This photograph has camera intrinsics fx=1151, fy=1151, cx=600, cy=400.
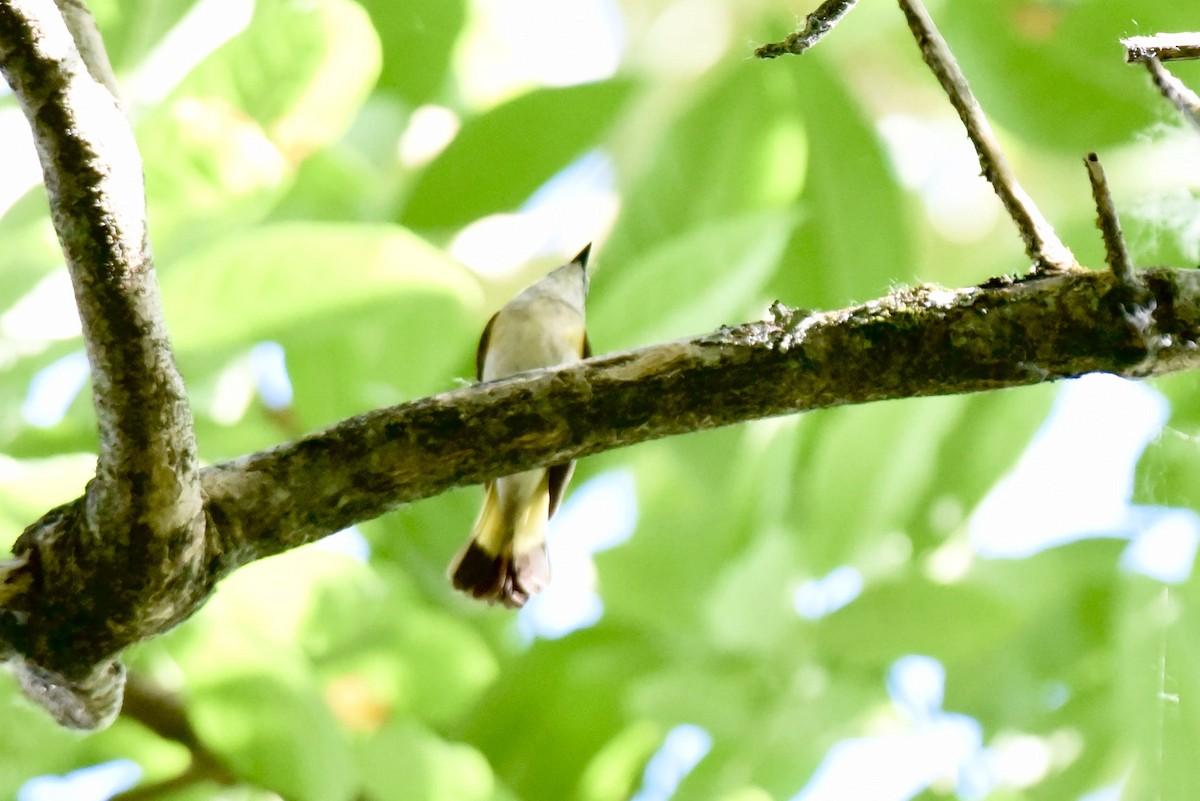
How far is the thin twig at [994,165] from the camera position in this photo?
0.58 meters

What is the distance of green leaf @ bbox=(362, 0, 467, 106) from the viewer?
1.15 m

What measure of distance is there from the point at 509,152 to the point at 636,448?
0.33 m

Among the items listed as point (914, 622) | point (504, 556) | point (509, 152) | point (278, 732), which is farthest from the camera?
point (509, 152)

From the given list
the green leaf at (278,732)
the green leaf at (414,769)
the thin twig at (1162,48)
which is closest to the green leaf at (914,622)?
the green leaf at (414,769)

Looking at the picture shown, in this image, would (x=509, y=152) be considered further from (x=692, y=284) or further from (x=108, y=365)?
(x=108, y=365)

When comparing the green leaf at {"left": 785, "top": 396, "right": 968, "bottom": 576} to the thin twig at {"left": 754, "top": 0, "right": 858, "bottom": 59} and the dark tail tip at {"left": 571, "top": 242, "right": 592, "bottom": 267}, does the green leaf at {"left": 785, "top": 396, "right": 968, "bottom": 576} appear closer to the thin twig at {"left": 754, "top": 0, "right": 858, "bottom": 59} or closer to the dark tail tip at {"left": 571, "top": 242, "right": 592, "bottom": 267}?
the dark tail tip at {"left": 571, "top": 242, "right": 592, "bottom": 267}

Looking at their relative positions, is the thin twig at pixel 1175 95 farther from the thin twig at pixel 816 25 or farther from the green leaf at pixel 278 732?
the green leaf at pixel 278 732

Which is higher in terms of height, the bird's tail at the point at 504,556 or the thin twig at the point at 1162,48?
the thin twig at the point at 1162,48

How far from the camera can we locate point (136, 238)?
51 centimetres

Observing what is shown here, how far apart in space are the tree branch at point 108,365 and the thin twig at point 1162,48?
445mm

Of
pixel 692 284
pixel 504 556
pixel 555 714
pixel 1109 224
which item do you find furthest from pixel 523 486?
pixel 1109 224

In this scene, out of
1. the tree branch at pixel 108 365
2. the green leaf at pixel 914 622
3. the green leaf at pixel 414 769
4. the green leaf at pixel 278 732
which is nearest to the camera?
the tree branch at pixel 108 365

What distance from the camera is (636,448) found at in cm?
122

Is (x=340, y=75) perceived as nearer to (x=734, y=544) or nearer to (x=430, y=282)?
(x=430, y=282)
